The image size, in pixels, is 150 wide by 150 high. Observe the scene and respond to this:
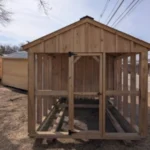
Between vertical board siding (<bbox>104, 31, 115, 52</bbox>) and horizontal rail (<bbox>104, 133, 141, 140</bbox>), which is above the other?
vertical board siding (<bbox>104, 31, 115, 52</bbox>)

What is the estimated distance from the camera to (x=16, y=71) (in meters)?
13.2

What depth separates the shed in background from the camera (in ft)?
41.6

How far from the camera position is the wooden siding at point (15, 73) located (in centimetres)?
1266

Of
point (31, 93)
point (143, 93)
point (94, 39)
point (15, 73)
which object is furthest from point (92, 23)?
point (15, 73)

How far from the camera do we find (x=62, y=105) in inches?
307

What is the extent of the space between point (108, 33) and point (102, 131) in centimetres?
205

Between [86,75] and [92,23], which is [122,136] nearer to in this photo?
[92,23]

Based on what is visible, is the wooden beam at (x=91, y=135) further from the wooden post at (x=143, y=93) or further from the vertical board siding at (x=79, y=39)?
the vertical board siding at (x=79, y=39)

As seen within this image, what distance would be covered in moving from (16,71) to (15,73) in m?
0.19

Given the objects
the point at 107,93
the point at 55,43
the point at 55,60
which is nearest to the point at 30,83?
the point at 55,43

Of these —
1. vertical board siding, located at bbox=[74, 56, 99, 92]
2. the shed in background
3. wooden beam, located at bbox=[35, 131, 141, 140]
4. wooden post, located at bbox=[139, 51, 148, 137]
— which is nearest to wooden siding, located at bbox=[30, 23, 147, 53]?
wooden post, located at bbox=[139, 51, 148, 137]

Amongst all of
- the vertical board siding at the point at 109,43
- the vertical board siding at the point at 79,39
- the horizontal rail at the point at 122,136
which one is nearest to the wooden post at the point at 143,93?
the horizontal rail at the point at 122,136

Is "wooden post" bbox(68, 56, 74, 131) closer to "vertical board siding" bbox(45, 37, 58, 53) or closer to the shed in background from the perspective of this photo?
"vertical board siding" bbox(45, 37, 58, 53)

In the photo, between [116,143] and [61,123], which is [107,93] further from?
[61,123]
